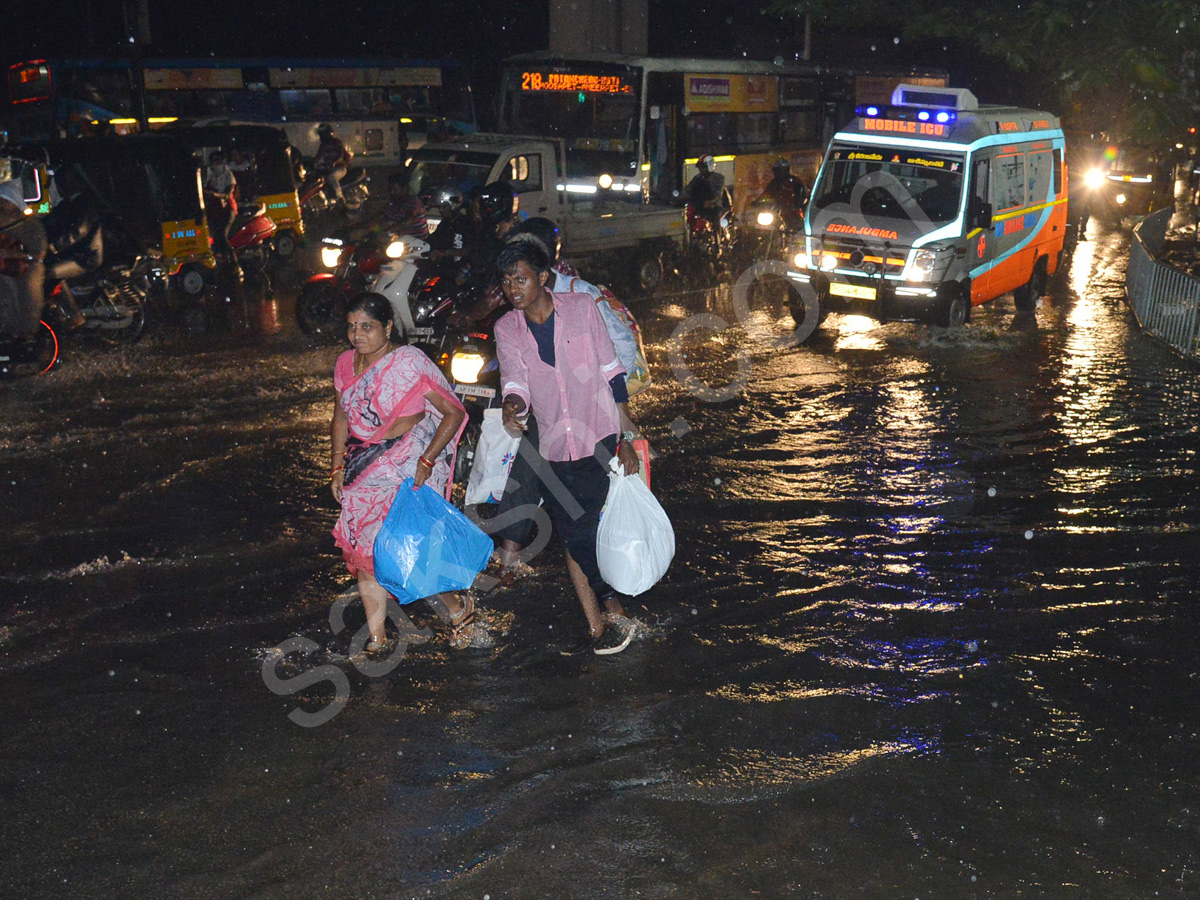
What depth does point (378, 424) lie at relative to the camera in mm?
4848

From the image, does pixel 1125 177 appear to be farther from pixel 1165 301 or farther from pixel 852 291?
pixel 852 291

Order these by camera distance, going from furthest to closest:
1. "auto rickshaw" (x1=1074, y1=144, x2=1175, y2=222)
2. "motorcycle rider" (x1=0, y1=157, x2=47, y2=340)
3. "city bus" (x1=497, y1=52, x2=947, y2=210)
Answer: "auto rickshaw" (x1=1074, y1=144, x2=1175, y2=222) < "city bus" (x1=497, y1=52, x2=947, y2=210) < "motorcycle rider" (x1=0, y1=157, x2=47, y2=340)

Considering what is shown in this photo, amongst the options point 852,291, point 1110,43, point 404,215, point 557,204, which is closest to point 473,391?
point 404,215

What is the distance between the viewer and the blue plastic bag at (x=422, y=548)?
15.5 ft

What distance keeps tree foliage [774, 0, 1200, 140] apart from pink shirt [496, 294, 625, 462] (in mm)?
16242

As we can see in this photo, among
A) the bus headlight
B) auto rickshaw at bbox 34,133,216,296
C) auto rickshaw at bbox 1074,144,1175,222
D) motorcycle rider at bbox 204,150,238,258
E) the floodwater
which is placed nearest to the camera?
the floodwater

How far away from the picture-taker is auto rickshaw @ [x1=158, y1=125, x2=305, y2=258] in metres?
17.5

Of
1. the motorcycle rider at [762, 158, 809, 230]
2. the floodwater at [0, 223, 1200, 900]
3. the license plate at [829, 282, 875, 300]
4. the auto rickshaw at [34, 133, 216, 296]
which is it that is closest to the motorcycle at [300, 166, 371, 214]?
the auto rickshaw at [34, 133, 216, 296]

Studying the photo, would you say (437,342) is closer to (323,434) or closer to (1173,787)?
(323,434)

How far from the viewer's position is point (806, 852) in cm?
376

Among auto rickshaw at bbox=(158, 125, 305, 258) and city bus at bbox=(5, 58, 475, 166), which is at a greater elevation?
city bus at bbox=(5, 58, 475, 166)

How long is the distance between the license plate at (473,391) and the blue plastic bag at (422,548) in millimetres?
2270

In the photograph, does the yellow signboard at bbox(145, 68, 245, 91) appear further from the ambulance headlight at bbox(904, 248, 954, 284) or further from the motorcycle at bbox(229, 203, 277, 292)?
the ambulance headlight at bbox(904, 248, 954, 284)

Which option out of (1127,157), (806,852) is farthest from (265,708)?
A: (1127,157)
